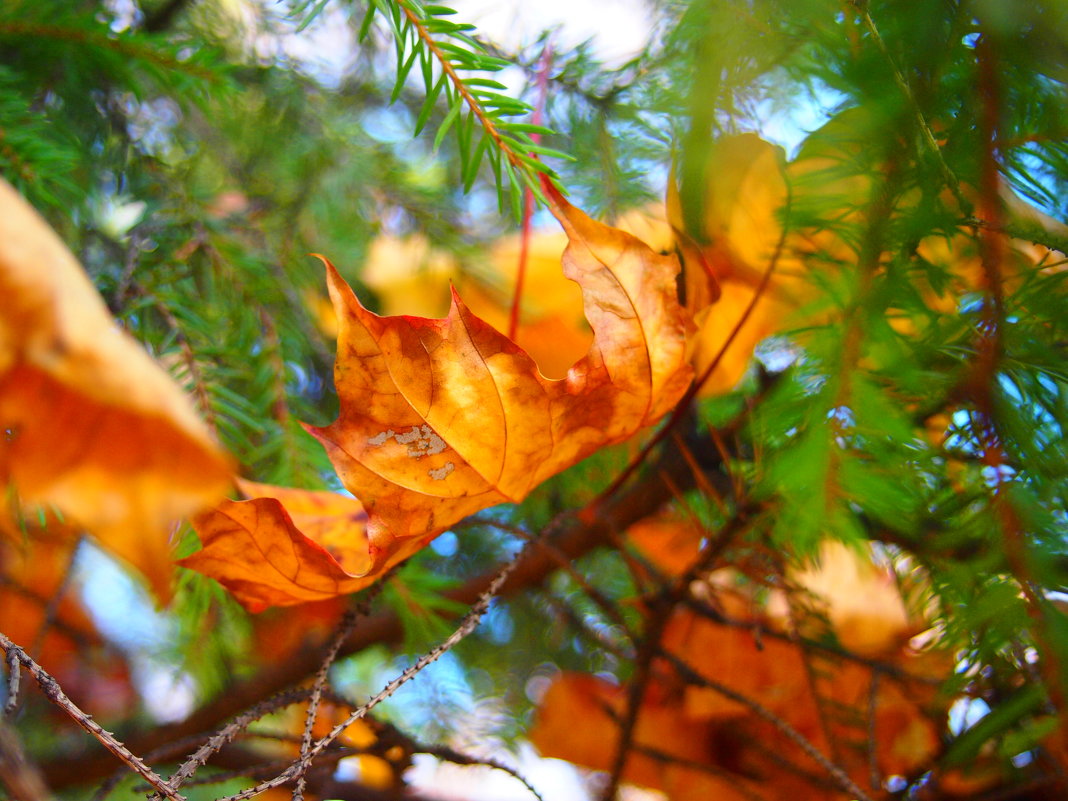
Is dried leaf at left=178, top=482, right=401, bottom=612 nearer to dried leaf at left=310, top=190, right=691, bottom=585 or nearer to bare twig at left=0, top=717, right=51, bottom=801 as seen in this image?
dried leaf at left=310, top=190, right=691, bottom=585

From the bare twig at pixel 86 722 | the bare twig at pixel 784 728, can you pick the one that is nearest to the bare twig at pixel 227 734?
the bare twig at pixel 86 722

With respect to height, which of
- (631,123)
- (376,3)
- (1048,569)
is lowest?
(1048,569)

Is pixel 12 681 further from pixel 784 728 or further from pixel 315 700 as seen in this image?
pixel 784 728

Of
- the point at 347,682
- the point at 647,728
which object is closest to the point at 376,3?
the point at 647,728

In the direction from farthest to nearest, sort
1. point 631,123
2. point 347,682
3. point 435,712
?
1. point 347,682
2. point 435,712
3. point 631,123

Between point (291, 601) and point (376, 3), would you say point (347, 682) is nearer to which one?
point (291, 601)

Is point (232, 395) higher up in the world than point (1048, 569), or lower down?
higher up

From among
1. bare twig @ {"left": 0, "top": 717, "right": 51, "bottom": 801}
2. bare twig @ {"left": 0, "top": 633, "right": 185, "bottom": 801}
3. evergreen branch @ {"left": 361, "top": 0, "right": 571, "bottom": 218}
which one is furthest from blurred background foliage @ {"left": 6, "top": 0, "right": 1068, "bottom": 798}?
bare twig @ {"left": 0, "top": 717, "right": 51, "bottom": 801}
